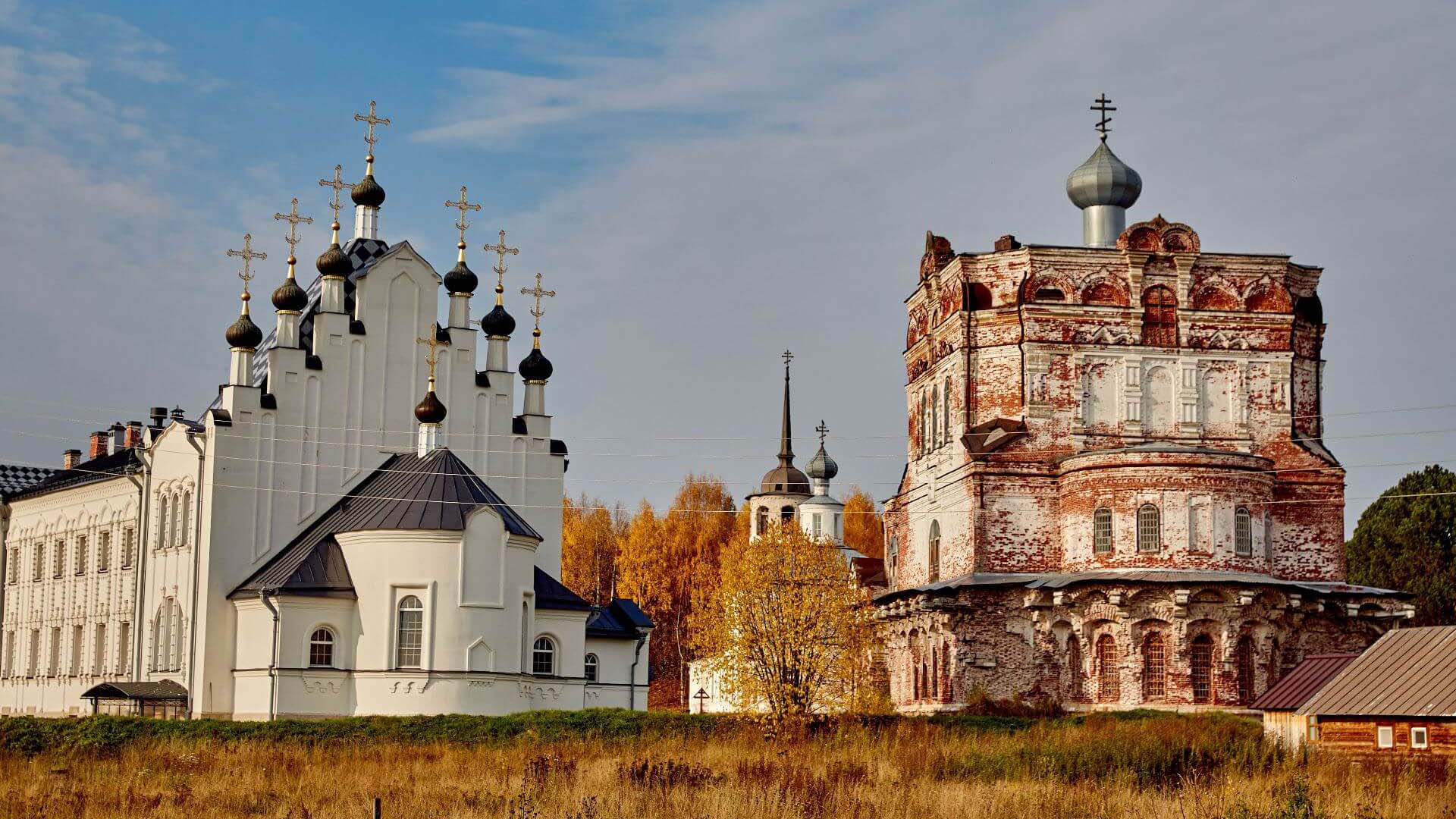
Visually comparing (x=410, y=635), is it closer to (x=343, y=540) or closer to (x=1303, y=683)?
(x=343, y=540)

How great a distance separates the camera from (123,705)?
3875 centimetres

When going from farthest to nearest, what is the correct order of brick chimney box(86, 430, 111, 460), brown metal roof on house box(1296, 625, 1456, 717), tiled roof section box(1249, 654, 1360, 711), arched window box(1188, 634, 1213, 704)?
1. brick chimney box(86, 430, 111, 460)
2. arched window box(1188, 634, 1213, 704)
3. tiled roof section box(1249, 654, 1360, 711)
4. brown metal roof on house box(1296, 625, 1456, 717)

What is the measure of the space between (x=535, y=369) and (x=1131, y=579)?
15147 mm

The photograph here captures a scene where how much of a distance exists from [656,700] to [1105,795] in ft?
178

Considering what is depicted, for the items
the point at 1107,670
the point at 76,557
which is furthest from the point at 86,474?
the point at 1107,670

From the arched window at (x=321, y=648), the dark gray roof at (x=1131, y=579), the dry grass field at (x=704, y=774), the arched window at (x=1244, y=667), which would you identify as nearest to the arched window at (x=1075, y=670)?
the dark gray roof at (x=1131, y=579)

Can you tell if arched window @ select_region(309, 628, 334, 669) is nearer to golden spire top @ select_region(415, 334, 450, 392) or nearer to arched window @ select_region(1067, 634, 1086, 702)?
golden spire top @ select_region(415, 334, 450, 392)

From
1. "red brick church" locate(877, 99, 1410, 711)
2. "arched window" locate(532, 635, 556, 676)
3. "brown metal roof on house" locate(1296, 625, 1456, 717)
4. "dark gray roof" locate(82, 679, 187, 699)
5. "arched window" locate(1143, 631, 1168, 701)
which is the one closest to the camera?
"brown metal roof on house" locate(1296, 625, 1456, 717)

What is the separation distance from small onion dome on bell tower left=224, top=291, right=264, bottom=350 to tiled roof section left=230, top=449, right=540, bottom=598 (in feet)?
15.4

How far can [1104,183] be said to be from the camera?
1849 inches

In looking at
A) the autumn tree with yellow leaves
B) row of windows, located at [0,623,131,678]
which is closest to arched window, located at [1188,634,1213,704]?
the autumn tree with yellow leaves

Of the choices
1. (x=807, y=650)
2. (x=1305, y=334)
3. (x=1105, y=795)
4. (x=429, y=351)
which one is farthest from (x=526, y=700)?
(x=1305, y=334)

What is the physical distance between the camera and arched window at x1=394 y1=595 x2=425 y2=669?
35.2 metres

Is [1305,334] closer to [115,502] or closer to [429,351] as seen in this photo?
[429,351]
